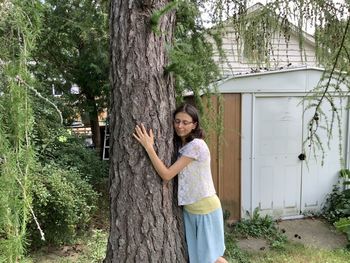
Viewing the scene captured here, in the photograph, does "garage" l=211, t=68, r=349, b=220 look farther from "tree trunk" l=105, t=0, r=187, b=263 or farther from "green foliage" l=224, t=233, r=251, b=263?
"tree trunk" l=105, t=0, r=187, b=263

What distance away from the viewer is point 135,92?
202 cm

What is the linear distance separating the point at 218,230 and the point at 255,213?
135 inches

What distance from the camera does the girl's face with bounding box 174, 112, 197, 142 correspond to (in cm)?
217

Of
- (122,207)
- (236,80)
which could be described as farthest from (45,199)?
(236,80)

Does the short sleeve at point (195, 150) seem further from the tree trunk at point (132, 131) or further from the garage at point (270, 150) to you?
the garage at point (270, 150)

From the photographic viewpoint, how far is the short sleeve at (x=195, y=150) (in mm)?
2230

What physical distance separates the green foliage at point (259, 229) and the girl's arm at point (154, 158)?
339cm

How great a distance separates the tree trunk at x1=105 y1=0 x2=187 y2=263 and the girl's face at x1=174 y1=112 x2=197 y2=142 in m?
0.06

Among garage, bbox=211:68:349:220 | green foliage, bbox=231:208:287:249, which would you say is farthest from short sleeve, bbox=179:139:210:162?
green foliage, bbox=231:208:287:249

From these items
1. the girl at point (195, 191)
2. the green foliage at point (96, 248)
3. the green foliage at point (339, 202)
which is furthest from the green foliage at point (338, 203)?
the girl at point (195, 191)

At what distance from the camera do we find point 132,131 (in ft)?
6.68

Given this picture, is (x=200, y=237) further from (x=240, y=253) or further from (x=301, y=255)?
(x=301, y=255)

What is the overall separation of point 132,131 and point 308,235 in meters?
4.27

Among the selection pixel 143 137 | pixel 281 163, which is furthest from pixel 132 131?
pixel 281 163
